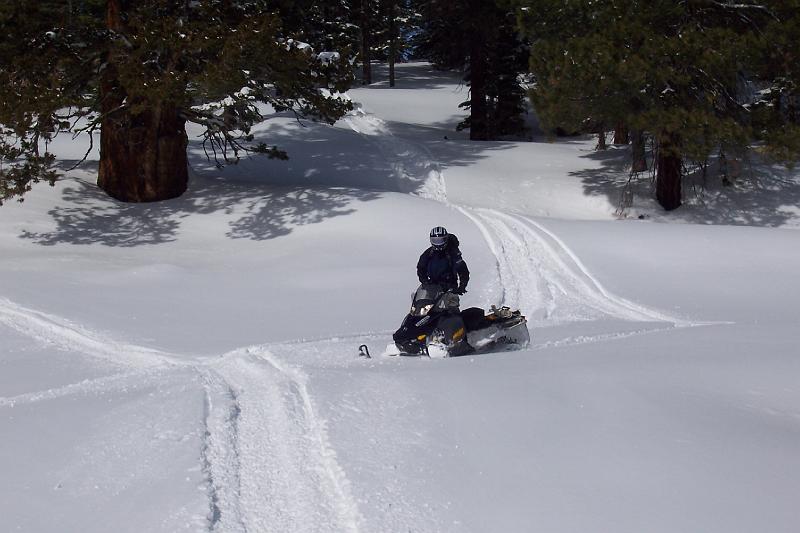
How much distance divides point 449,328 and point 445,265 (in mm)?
869

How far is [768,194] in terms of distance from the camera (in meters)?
22.6

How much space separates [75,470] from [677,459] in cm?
420

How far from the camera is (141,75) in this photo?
55.3 feet

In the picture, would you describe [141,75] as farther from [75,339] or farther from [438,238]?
[438,238]

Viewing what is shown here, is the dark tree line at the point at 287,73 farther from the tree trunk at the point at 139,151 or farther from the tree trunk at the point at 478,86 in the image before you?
the tree trunk at the point at 478,86

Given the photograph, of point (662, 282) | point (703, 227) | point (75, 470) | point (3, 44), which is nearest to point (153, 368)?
point (75, 470)

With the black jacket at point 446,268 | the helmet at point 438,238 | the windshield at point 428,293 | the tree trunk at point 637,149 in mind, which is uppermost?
the tree trunk at point 637,149

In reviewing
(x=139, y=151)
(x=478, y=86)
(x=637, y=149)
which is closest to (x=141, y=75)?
(x=139, y=151)

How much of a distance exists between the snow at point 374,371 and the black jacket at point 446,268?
3.97ft

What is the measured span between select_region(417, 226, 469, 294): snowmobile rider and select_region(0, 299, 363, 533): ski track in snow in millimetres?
2248

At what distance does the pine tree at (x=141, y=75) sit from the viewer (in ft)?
54.8

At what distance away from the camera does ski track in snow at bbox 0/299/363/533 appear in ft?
16.3

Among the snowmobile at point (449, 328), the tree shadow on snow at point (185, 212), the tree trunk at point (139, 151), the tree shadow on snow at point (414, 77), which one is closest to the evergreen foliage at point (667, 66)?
the tree shadow on snow at point (185, 212)

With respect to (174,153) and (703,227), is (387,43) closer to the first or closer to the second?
(174,153)
